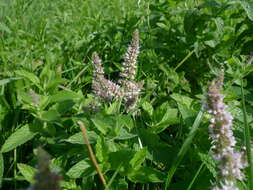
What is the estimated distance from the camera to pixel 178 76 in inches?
105

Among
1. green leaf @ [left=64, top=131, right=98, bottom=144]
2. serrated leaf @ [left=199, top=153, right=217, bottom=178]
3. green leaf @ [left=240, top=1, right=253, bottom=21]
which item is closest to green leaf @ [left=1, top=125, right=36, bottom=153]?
green leaf @ [left=64, top=131, right=98, bottom=144]

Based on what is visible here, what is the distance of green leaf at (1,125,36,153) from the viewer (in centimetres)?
179

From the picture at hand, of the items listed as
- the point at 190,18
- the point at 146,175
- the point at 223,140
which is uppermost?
the point at 190,18

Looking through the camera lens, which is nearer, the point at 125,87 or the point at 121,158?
the point at 121,158

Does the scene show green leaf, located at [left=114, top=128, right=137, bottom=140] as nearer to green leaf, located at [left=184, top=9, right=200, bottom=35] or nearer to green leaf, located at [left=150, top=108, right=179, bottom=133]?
green leaf, located at [left=150, top=108, right=179, bottom=133]

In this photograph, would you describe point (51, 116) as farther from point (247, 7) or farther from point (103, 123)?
point (247, 7)

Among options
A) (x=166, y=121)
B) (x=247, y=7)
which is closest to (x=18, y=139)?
(x=166, y=121)

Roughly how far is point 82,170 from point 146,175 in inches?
11.3

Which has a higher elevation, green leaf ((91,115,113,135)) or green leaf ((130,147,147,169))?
green leaf ((91,115,113,135))

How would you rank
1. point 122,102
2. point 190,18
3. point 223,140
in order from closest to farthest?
point 223,140, point 122,102, point 190,18

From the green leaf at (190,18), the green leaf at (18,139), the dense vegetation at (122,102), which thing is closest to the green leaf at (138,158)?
the dense vegetation at (122,102)

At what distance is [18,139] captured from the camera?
6.02 ft

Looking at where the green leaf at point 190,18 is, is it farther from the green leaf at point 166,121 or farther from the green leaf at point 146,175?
the green leaf at point 146,175

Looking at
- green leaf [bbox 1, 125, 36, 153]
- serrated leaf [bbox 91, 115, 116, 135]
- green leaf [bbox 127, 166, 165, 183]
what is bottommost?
green leaf [bbox 127, 166, 165, 183]
